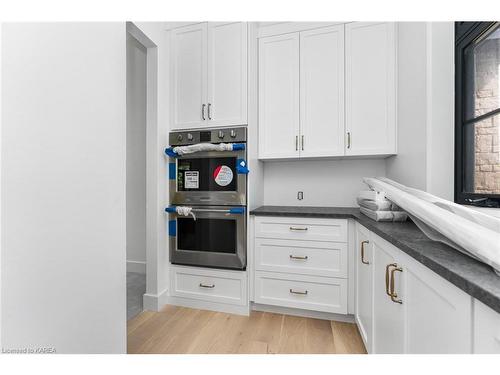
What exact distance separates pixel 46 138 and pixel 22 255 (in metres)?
0.37

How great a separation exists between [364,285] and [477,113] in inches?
49.0

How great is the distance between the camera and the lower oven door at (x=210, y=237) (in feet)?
6.45

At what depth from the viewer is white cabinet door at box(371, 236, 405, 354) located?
95 cm

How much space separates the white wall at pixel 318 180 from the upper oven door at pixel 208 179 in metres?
0.65

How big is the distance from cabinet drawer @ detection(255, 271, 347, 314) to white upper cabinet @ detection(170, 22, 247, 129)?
135cm

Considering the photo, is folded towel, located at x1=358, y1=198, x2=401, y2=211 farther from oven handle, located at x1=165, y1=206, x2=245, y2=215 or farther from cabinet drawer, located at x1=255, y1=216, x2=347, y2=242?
oven handle, located at x1=165, y1=206, x2=245, y2=215

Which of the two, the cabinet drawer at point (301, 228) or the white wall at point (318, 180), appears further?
the white wall at point (318, 180)

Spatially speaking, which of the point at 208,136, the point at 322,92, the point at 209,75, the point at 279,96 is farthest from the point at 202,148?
the point at 322,92

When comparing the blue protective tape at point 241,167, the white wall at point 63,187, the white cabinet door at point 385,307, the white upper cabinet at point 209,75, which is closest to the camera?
the white wall at point 63,187

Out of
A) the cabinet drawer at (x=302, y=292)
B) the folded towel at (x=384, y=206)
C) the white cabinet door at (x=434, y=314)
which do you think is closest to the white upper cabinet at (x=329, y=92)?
the folded towel at (x=384, y=206)

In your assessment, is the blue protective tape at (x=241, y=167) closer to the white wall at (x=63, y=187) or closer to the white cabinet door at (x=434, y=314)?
the white wall at (x=63, y=187)

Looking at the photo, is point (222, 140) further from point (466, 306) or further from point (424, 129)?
→ point (466, 306)
